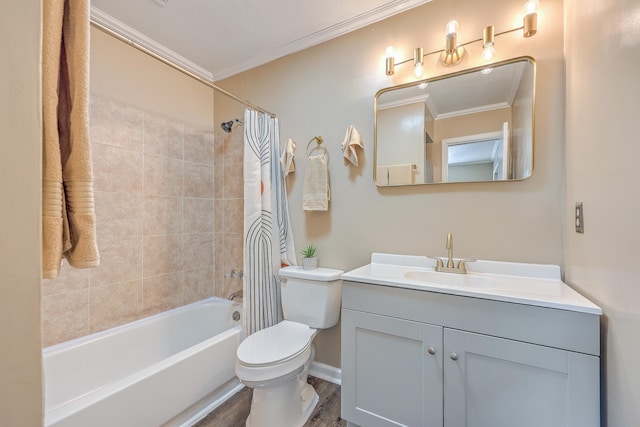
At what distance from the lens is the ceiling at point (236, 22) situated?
1.61 meters

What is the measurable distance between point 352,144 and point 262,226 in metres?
0.81

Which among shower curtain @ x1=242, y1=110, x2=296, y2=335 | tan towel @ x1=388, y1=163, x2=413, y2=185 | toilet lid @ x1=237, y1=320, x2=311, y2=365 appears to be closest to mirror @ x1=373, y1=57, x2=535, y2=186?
tan towel @ x1=388, y1=163, x2=413, y2=185

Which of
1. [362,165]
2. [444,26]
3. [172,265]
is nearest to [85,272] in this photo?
[172,265]

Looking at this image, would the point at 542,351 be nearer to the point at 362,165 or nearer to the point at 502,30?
the point at 362,165

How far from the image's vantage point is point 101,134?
1.72m

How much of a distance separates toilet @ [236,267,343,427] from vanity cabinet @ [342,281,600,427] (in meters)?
0.30

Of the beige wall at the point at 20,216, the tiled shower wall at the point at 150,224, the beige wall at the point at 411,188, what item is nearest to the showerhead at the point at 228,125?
the tiled shower wall at the point at 150,224

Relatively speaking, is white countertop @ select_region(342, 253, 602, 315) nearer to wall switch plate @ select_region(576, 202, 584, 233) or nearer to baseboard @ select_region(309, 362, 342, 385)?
wall switch plate @ select_region(576, 202, 584, 233)

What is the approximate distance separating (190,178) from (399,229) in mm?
1751

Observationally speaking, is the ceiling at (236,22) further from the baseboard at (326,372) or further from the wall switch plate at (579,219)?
the baseboard at (326,372)

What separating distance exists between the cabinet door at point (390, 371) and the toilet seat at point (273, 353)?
0.25 metres

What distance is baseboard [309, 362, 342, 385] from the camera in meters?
1.82

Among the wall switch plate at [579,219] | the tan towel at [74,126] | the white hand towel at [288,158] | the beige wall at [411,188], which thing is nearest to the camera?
the tan towel at [74,126]

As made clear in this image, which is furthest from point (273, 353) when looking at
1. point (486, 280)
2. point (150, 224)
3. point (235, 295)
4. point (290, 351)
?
point (150, 224)
